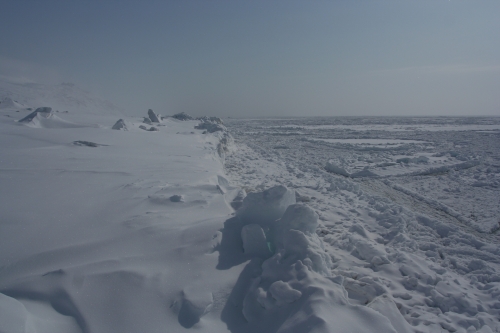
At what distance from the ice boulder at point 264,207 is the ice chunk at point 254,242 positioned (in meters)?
0.44

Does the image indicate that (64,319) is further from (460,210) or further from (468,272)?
(460,210)

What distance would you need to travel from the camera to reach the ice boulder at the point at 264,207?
3775mm

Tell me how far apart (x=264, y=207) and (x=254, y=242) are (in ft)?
2.04

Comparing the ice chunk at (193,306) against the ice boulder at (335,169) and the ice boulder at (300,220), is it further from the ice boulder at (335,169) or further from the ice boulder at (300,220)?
the ice boulder at (335,169)

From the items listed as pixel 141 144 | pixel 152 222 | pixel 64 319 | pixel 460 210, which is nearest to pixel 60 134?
pixel 141 144

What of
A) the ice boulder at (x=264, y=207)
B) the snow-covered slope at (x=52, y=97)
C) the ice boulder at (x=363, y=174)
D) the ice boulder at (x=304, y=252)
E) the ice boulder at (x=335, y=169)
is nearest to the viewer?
the ice boulder at (x=304, y=252)

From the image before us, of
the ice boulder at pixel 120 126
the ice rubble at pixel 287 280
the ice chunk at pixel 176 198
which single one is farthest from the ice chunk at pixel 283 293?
the ice boulder at pixel 120 126

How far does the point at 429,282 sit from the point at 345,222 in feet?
5.70

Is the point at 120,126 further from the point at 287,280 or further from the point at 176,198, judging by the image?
the point at 287,280

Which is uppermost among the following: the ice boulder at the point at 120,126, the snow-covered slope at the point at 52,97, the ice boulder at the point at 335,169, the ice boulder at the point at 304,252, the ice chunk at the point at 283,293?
the snow-covered slope at the point at 52,97

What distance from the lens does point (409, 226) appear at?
491cm

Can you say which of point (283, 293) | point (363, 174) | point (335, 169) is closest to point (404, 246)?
point (283, 293)

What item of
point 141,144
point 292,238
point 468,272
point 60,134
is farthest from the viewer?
point 141,144

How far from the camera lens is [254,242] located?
10.8 ft
